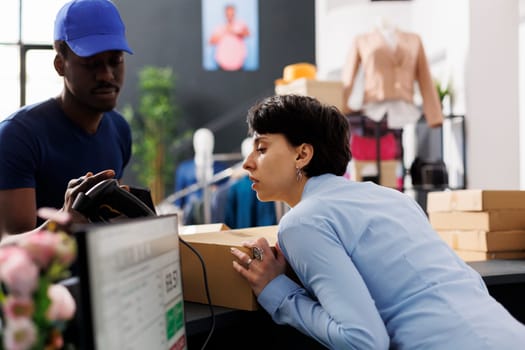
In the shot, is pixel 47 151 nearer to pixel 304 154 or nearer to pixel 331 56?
pixel 304 154

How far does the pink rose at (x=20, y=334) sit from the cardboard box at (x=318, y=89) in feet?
14.2

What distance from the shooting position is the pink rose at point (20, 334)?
24.1 inches

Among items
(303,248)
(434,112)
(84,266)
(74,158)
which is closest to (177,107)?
(434,112)

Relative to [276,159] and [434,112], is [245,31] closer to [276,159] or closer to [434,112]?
[434,112]

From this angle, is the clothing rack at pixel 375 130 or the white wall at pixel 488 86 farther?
the clothing rack at pixel 375 130

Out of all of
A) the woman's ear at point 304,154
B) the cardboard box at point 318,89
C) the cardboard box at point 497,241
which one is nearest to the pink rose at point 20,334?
the woman's ear at point 304,154

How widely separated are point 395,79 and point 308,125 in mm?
4096

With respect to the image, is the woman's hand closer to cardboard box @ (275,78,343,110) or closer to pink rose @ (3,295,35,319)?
pink rose @ (3,295,35,319)

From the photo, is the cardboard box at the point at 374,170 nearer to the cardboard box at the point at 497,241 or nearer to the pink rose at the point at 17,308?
the cardboard box at the point at 497,241

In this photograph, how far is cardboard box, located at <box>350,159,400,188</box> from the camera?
215 inches

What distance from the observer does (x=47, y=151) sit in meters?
1.92

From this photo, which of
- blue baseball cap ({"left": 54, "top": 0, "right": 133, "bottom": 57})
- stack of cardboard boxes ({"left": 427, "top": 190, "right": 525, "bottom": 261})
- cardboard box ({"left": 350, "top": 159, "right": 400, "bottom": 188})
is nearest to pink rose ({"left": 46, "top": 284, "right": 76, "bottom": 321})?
blue baseball cap ({"left": 54, "top": 0, "right": 133, "bottom": 57})

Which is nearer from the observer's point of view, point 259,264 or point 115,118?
point 259,264

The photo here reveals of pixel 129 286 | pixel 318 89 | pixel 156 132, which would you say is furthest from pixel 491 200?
pixel 156 132
